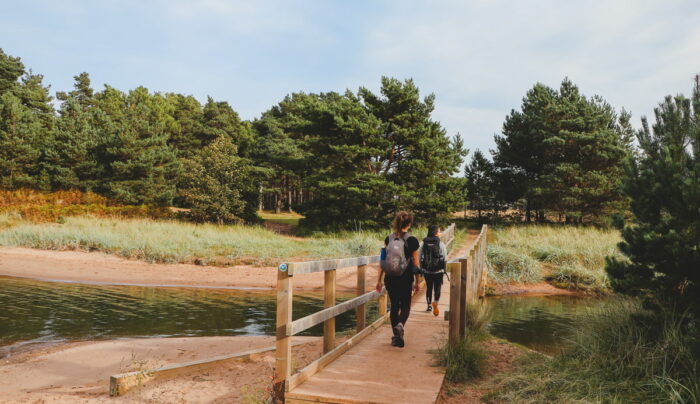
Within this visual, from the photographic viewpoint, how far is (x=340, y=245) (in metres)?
21.4

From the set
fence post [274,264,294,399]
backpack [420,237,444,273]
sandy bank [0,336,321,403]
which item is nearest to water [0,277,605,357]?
sandy bank [0,336,321,403]

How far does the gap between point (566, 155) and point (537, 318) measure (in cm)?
2271

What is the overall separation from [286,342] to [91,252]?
17817mm

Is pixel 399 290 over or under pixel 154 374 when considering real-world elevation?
over

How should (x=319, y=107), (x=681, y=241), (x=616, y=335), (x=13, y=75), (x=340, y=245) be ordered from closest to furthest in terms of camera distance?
(x=681, y=241) → (x=616, y=335) → (x=340, y=245) → (x=319, y=107) → (x=13, y=75)

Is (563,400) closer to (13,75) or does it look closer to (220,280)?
(220,280)

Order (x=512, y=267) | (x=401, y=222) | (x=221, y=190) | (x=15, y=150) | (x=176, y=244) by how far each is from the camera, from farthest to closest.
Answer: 1. (x=15, y=150)
2. (x=221, y=190)
3. (x=176, y=244)
4. (x=512, y=267)
5. (x=401, y=222)

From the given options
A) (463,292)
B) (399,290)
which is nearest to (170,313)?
(399,290)

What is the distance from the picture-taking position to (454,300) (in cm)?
592

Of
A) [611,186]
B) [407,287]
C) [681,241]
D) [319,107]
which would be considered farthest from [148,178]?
[681,241]

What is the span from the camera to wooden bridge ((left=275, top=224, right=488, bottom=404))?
439 centimetres

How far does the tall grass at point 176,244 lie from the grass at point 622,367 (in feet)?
46.4

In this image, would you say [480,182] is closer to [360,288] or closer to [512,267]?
[512,267]

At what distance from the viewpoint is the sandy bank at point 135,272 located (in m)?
16.5
